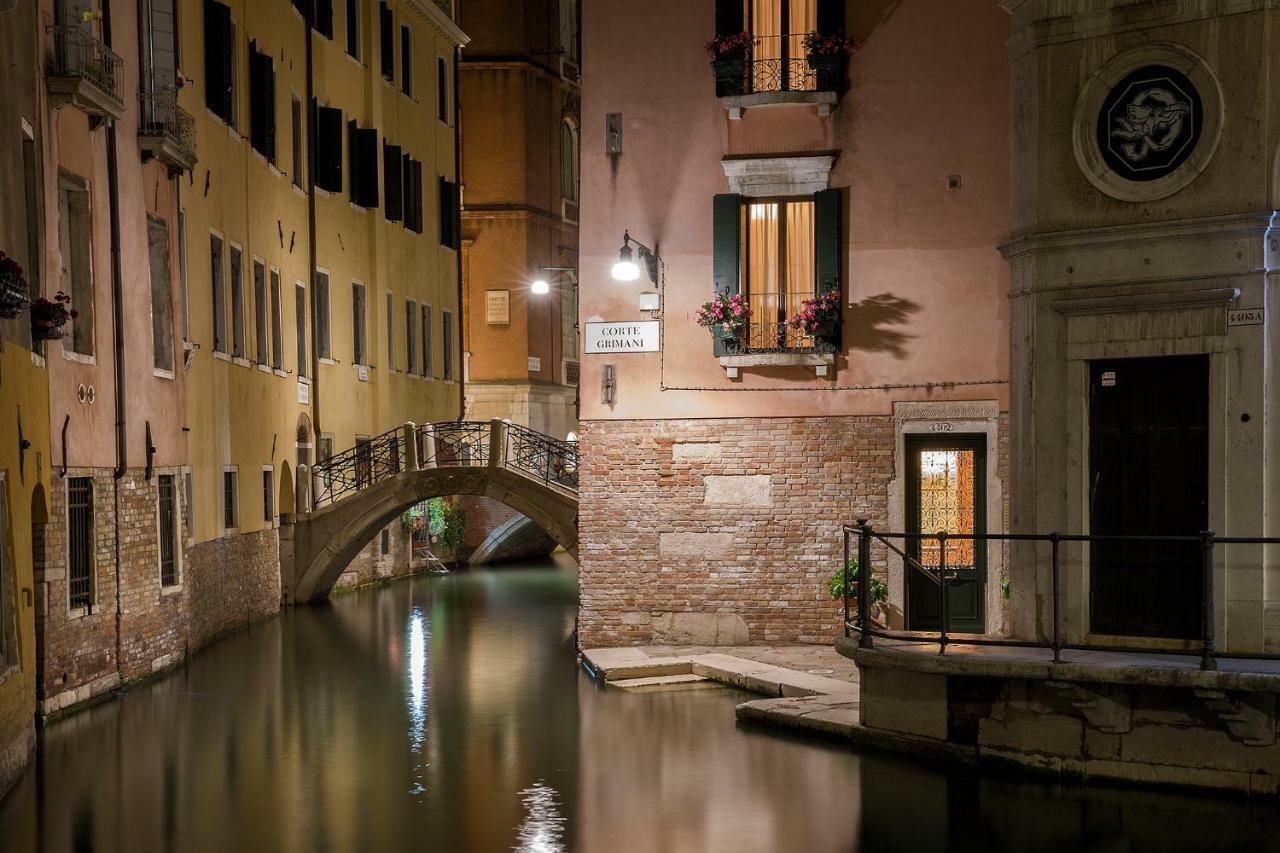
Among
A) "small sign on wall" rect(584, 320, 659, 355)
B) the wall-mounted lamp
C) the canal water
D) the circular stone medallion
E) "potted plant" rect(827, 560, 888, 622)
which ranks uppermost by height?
the circular stone medallion

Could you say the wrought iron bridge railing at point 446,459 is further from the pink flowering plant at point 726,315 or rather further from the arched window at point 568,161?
the arched window at point 568,161

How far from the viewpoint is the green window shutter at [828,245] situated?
58.4ft

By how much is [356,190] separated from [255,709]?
15.5 m

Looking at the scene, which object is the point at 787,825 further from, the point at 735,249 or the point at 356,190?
the point at 356,190

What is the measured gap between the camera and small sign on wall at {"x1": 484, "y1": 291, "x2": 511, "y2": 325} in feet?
124

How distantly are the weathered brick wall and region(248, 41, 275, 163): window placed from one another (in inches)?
345

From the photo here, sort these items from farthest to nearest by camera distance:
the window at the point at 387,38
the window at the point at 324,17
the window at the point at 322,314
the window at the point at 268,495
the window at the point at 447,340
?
the window at the point at 447,340 < the window at the point at 387,38 < the window at the point at 322,314 < the window at the point at 324,17 < the window at the point at 268,495

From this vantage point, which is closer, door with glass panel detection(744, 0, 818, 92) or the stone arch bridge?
door with glass panel detection(744, 0, 818, 92)

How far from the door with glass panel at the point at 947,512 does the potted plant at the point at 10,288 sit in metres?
9.61

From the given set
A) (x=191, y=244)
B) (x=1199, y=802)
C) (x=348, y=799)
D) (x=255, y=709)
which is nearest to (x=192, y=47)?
(x=191, y=244)

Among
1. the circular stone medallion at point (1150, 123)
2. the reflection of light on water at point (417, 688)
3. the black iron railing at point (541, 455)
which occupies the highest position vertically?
the circular stone medallion at point (1150, 123)

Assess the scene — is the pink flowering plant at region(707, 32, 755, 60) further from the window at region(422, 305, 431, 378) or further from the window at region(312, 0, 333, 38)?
the window at region(422, 305, 431, 378)

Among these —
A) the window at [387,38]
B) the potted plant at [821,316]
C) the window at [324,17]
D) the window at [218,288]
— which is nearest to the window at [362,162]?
the window at [324,17]

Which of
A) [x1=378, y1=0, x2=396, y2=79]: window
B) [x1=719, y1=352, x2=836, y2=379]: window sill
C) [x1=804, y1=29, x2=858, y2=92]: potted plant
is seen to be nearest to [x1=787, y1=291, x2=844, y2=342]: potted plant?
[x1=719, y1=352, x2=836, y2=379]: window sill
